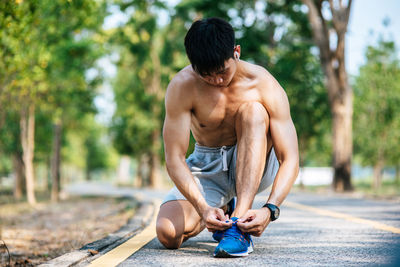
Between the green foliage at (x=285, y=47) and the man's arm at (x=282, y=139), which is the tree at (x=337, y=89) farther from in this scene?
the man's arm at (x=282, y=139)

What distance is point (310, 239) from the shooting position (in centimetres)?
404

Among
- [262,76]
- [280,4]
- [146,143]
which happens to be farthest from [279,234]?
[146,143]

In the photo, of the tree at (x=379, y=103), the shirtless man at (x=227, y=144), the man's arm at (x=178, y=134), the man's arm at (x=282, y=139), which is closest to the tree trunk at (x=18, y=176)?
the tree at (x=379, y=103)

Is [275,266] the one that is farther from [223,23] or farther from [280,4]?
[280,4]

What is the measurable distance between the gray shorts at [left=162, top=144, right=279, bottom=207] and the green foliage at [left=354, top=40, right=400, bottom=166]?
1001 inches

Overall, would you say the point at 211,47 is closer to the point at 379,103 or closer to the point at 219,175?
the point at 219,175

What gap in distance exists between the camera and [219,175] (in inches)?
149

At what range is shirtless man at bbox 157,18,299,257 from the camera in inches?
122

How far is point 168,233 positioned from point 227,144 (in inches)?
32.6

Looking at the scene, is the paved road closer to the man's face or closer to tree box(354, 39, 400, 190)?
the man's face

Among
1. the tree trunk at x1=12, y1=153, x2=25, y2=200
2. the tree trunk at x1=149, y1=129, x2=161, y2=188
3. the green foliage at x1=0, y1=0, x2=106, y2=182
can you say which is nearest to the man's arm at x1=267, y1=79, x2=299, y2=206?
the green foliage at x1=0, y1=0, x2=106, y2=182

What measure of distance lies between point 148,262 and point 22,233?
17.0 feet

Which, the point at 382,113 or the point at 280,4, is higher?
the point at 280,4

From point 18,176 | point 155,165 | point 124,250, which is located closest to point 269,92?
point 124,250
